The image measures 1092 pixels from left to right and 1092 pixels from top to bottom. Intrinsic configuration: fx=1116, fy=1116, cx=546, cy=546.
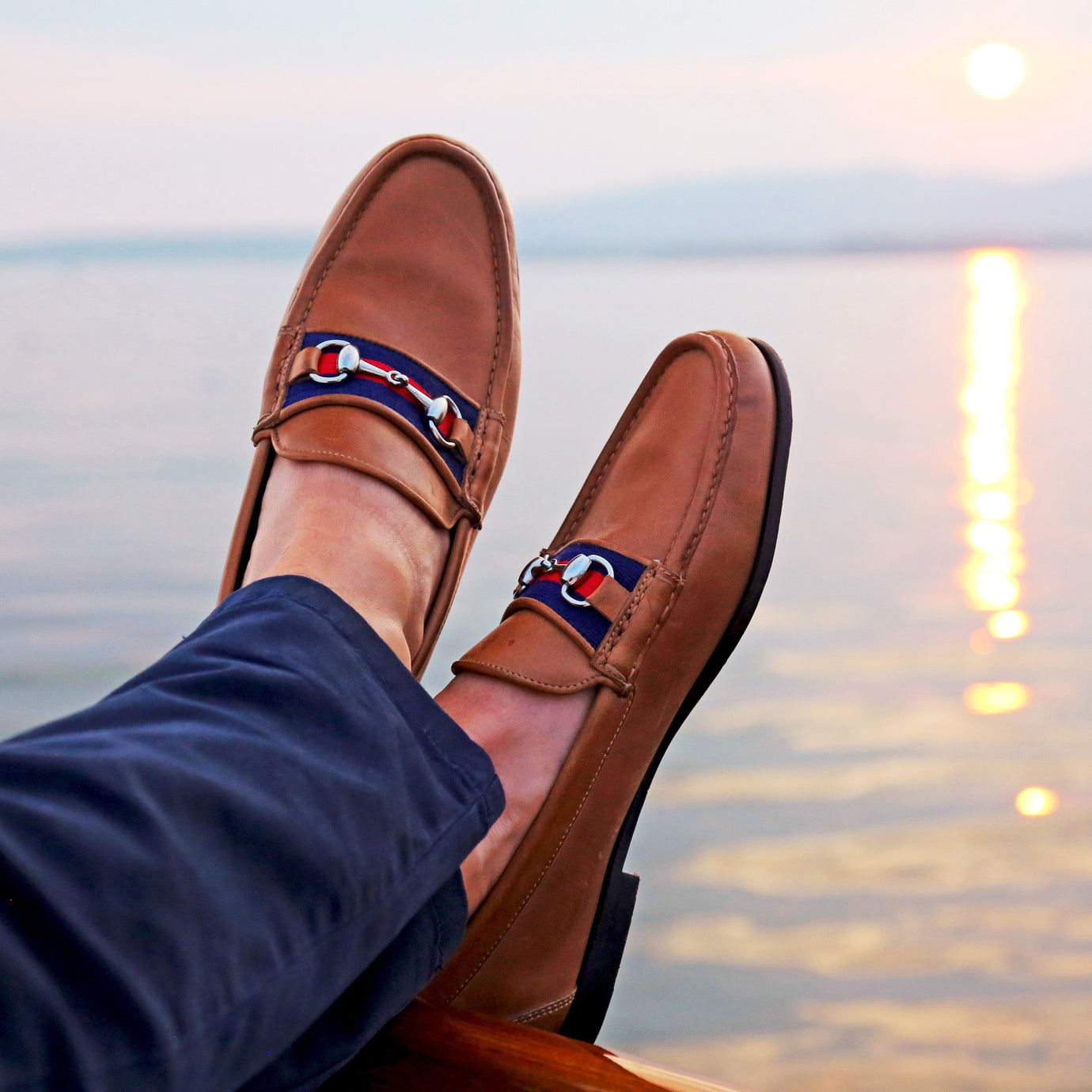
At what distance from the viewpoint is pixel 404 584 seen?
763mm

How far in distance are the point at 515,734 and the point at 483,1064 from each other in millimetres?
366

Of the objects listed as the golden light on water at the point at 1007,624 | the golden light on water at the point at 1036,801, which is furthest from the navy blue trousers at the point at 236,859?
the golden light on water at the point at 1007,624

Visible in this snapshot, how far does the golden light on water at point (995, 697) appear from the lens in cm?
123

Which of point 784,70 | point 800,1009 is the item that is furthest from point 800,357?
point 784,70

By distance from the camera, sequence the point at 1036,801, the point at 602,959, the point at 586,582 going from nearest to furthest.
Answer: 1. the point at 602,959
2. the point at 586,582
3. the point at 1036,801

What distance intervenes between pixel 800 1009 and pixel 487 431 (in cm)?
55

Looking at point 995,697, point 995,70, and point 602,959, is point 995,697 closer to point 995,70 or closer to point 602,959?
point 602,959

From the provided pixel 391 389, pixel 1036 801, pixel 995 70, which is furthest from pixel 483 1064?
pixel 995 70

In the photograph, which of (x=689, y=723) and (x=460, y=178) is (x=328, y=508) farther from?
(x=689, y=723)

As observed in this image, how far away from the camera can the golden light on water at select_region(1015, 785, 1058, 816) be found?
42.1 inches

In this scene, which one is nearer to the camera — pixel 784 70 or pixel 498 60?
pixel 498 60

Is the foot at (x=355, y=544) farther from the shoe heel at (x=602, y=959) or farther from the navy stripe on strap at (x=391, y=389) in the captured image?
the shoe heel at (x=602, y=959)

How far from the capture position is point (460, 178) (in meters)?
1.07

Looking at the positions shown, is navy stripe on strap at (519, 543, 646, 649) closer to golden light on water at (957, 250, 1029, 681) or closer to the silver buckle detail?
the silver buckle detail
